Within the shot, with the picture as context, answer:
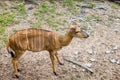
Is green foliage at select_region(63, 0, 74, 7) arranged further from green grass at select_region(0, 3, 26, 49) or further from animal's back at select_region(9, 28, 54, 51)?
animal's back at select_region(9, 28, 54, 51)

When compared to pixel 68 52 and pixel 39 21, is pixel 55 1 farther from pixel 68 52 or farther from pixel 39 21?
pixel 68 52

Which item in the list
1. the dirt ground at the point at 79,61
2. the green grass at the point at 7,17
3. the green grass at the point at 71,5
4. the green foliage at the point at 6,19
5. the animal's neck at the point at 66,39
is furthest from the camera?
the green grass at the point at 71,5

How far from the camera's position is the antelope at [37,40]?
5.46 m

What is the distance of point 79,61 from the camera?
20.9 ft

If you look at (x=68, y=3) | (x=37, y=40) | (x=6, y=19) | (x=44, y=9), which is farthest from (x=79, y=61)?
(x=68, y=3)

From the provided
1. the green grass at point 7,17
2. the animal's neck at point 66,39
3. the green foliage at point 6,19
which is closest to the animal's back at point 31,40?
the animal's neck at point 66,39

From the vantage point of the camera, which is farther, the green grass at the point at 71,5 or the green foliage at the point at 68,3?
the green foliage at the point at 68,3

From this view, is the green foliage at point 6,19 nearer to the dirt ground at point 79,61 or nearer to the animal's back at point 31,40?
the dirt ground at point 79,61

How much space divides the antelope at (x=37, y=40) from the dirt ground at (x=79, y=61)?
44 cm

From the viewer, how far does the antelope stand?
215 inches

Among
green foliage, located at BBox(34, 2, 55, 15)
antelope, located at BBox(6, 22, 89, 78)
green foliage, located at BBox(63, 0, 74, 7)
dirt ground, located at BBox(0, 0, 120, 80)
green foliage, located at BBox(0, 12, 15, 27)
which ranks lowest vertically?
dirt ground, located at BBox(0, 0, 120, 80)

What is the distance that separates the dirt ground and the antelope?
0.44 m

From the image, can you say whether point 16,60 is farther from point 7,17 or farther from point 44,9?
point 44,9

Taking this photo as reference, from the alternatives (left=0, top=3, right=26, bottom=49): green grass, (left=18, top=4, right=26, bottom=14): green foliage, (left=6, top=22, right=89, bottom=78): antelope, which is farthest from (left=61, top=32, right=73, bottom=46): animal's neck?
(left=18, top=4, right=26, bottom=14): green foliage
